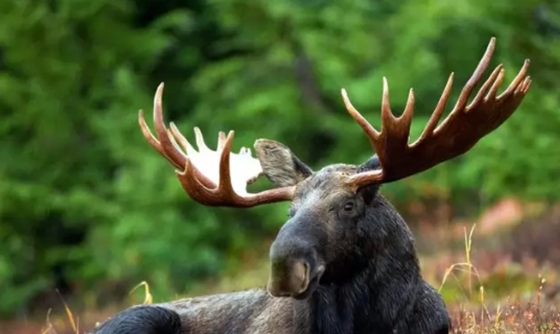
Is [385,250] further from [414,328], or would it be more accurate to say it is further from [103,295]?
[103,295]

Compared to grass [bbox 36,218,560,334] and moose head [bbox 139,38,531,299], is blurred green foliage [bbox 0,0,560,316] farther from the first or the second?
moose head [bbox 139,38,531,299]

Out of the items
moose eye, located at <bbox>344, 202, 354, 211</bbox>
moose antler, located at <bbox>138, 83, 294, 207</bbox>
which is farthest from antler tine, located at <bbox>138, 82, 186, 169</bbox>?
moose eye, located at <bbox>344, 202, 354, 211</bbox>

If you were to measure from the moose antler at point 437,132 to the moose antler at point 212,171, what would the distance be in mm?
573

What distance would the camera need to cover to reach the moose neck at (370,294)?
6215 millimetres

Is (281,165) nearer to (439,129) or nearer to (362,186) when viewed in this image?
(362,186)

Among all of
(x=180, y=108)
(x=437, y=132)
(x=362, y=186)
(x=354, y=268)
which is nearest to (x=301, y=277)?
(x=354, y=268)

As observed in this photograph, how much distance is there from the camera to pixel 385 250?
246 inches

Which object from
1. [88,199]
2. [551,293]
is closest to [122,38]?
[88,199]

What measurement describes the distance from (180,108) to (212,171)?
1735 centimetres

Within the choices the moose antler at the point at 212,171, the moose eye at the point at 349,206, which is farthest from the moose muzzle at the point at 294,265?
the moose antler at the point at 212,171

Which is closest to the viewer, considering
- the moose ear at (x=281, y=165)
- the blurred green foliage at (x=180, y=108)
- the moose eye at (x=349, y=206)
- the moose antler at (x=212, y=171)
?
the moose eye at (x=349, y=206)

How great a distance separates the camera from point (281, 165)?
6.71 metres

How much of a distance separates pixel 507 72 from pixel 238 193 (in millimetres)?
10095

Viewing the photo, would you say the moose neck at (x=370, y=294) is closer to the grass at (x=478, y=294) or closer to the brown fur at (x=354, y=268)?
the brown fur at (x=354, y=268)
